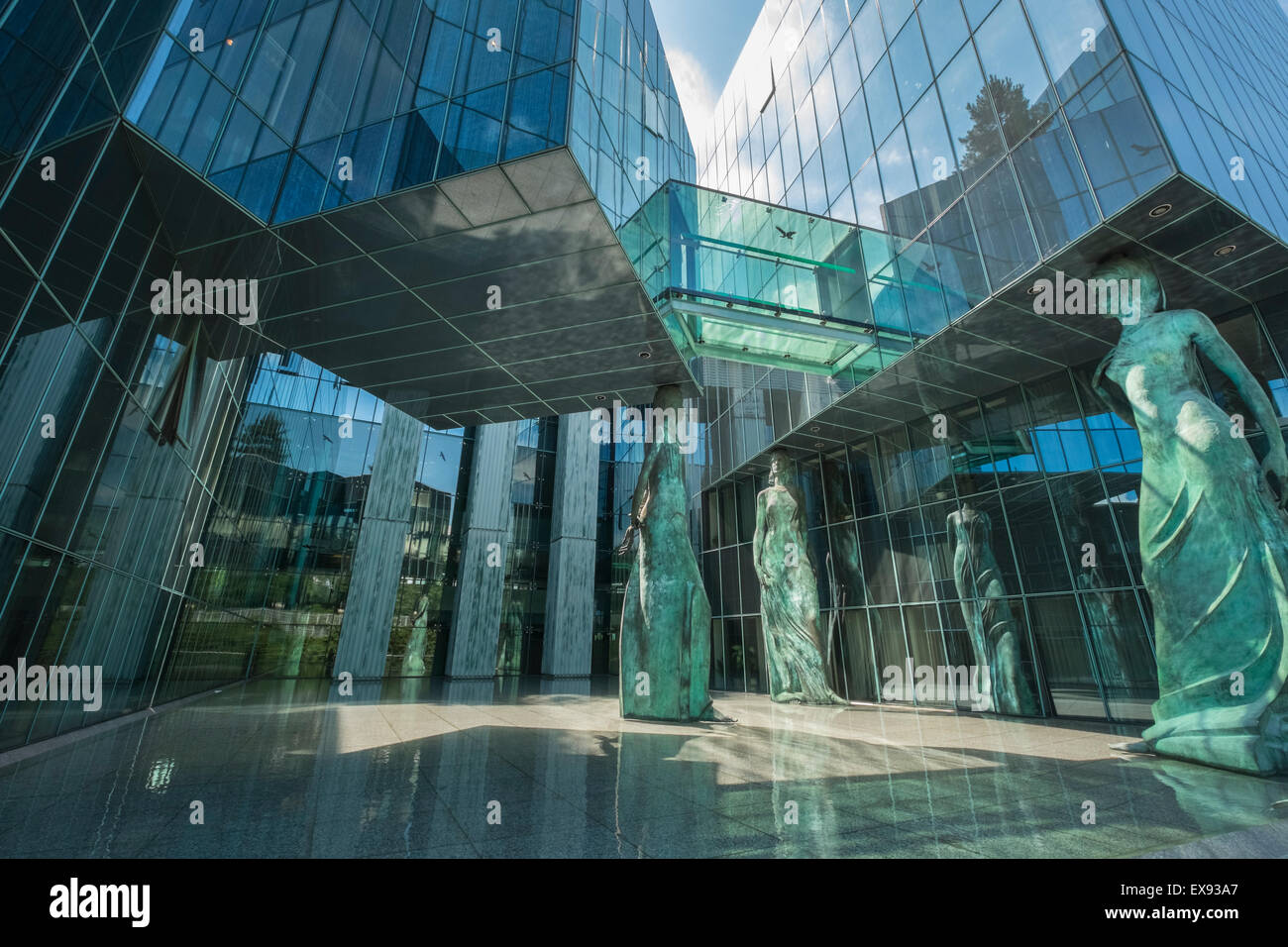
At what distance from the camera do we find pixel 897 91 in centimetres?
1396

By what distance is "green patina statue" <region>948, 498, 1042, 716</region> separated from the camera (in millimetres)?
13359

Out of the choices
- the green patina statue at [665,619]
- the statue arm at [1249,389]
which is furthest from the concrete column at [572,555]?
the statue arm at [1249,389]

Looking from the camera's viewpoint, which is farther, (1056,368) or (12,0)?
(1056,368)

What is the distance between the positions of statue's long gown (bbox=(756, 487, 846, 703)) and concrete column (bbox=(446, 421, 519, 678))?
11897mm

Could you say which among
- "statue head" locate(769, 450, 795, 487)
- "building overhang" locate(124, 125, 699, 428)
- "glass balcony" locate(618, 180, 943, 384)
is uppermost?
"glass balcony" locate(618, 180, 943, 384)

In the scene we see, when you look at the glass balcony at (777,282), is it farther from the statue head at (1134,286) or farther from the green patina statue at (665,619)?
the green patina statue at (665,619)

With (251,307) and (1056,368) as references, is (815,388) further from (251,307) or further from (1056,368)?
(251,307)

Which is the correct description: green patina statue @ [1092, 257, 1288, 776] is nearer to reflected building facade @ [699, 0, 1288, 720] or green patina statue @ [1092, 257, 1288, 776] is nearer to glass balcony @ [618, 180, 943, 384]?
reflected building facade @ [699, 0, 1288, 720]

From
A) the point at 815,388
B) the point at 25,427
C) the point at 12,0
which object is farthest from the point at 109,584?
the point at 815,388

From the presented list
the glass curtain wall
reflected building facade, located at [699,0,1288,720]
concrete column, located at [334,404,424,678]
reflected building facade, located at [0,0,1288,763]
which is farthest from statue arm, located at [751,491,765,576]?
concrete column, located at [334,404,424,678]

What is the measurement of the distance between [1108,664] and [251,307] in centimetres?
1780

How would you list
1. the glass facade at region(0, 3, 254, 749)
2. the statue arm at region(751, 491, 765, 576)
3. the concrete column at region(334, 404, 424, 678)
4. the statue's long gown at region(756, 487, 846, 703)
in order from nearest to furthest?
the glass facade at region(0, 3, 254, 749)
the statue's long gown at region(756, 487, 846, 703)
the statue arm at region(751, 491, 765, 576)
the concrete column at region(334, 404, 424, 678)
